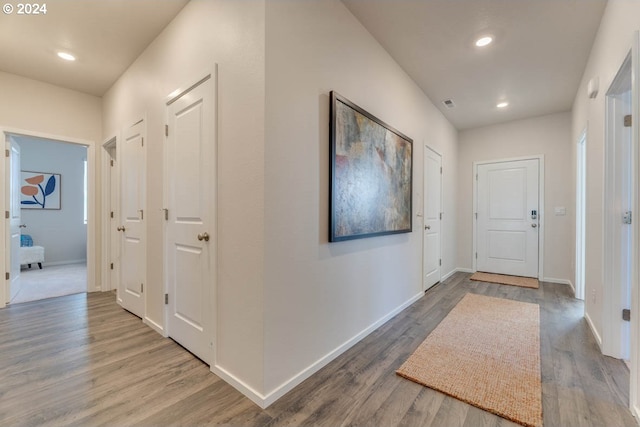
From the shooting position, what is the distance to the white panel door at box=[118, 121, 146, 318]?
2752 millimetres

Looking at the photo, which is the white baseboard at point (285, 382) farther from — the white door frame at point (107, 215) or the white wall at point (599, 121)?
the white door frame at point (107, 215)

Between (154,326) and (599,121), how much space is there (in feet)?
13.8

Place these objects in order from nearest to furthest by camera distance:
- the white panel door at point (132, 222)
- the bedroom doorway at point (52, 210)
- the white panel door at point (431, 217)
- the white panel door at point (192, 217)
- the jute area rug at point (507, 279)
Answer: the white panel door at point (192, 217) < the white panel door at point (132, 222) < the white panel door at point (431, 217) < the jute area rug at point (507, 279) < the bedroom doorway at point (52, 210)

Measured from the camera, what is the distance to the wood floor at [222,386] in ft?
4.77

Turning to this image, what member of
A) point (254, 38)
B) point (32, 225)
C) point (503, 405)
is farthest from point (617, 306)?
point (32, 225)

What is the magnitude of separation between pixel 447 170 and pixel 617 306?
2.93m

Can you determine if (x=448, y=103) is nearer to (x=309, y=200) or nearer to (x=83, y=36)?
(x=309, y=200)

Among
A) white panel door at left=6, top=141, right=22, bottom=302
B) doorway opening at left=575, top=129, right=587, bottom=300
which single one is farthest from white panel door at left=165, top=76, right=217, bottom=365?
doorway opening at left=575, top=129, right=587, bottom=300

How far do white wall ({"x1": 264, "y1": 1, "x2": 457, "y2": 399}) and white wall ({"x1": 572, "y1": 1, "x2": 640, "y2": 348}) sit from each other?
5.23 ft

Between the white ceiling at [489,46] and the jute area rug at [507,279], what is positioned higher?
the white ceiling at [489,46]

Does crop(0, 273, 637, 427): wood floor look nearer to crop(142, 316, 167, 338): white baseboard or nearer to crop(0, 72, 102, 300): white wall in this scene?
crop(142, 316, 167, 338): white baseboard

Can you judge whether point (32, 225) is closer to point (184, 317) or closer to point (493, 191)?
point (184, 317)

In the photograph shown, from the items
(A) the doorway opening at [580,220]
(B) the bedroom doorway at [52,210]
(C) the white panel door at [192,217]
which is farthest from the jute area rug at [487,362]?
(B) the bedroom doorway at [52,210]

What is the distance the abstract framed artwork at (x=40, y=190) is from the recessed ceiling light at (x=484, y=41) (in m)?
7.52
